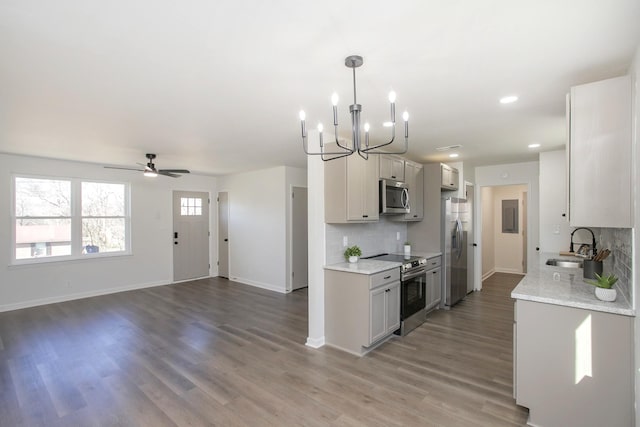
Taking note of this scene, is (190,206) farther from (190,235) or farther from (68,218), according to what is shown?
(68,218)

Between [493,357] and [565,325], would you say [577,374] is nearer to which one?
[565,325]

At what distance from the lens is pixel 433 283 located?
479 centimetres

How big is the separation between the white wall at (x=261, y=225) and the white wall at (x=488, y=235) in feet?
14.5

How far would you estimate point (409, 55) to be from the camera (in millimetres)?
1954

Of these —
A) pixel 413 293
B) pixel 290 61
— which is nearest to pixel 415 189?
pixel 413 293

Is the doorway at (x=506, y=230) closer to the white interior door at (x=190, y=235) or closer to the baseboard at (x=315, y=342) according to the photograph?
the baseboard at (x=315, y=342)

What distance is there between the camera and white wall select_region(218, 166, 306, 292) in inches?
249

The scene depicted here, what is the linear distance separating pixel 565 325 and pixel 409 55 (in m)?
2.12

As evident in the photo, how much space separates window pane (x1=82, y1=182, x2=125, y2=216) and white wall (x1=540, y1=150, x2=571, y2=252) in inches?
310

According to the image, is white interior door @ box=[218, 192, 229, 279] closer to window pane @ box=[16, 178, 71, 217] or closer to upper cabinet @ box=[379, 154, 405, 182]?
window pane @ box=[16, 178, 71, 217]

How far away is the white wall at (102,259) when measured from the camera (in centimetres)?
509

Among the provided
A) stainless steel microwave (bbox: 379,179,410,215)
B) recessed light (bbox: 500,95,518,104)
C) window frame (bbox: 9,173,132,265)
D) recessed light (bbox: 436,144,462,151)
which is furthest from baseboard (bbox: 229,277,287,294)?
recessed light (bbox: 500,95,518,104)

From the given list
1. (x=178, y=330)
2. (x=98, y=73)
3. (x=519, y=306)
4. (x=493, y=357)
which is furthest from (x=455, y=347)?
(x=98, y=73)

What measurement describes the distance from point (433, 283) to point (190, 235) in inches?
218
